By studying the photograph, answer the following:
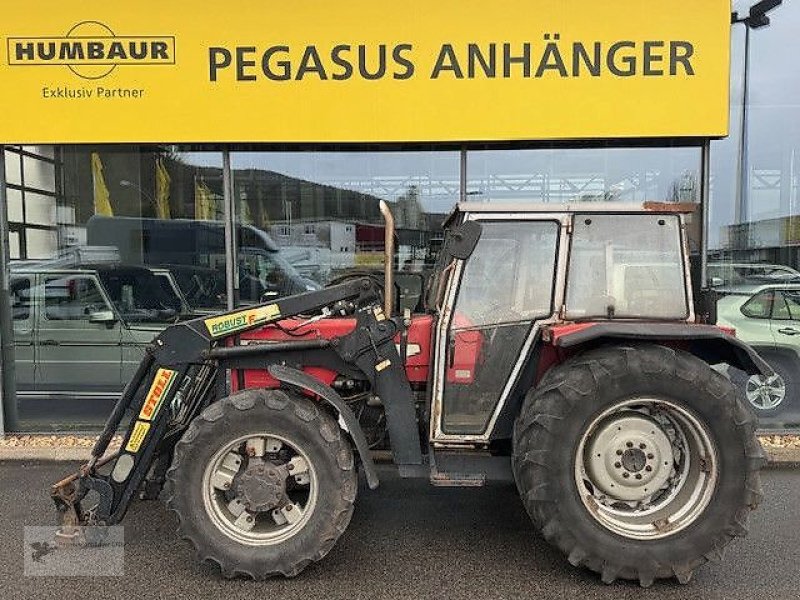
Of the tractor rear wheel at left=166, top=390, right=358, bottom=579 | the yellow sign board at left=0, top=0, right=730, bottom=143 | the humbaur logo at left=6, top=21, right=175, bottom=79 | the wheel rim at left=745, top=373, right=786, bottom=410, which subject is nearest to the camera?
the tractor rear wheel at left=166, top=390, right=358, bottom=579

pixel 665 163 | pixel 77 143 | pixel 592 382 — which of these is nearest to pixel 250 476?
pixel 592 382

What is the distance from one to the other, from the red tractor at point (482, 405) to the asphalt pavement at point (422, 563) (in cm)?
18

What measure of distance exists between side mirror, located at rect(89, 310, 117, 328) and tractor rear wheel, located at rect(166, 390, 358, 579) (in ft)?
12.9

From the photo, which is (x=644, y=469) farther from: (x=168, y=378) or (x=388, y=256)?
(x=168, y=378)

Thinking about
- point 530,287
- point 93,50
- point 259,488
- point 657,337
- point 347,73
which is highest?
point 93,50

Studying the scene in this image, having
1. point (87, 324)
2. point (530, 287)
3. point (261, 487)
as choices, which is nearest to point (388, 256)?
point (530, 287)

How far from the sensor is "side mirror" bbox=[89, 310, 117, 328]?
6.84 metres

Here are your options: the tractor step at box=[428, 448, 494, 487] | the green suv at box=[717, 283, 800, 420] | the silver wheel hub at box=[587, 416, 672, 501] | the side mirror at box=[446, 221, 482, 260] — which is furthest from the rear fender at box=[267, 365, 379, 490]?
the green suv at box=[717, 283, 800, 420]

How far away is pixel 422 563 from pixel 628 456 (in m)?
1.32

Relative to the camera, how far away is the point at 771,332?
254 inches

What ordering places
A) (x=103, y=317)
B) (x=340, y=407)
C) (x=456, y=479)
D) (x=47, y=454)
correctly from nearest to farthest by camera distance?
(x=340, y=407) < (x=456, y=479) < (x=47, y=454) < (x=103, y=317)

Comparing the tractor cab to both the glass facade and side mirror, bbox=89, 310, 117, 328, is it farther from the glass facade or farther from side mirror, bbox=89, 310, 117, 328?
side mirror, bbox=89, 310, 117, 328

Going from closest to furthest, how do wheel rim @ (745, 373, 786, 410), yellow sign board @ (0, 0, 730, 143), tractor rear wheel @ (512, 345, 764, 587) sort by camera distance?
tractor rear wheel @ (512, 345, 764, 587) < yellow sign board @ (0, 0, 730, 143) < wheel rim @ (745, 373, 786, 410)

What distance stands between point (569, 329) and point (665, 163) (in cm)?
357
